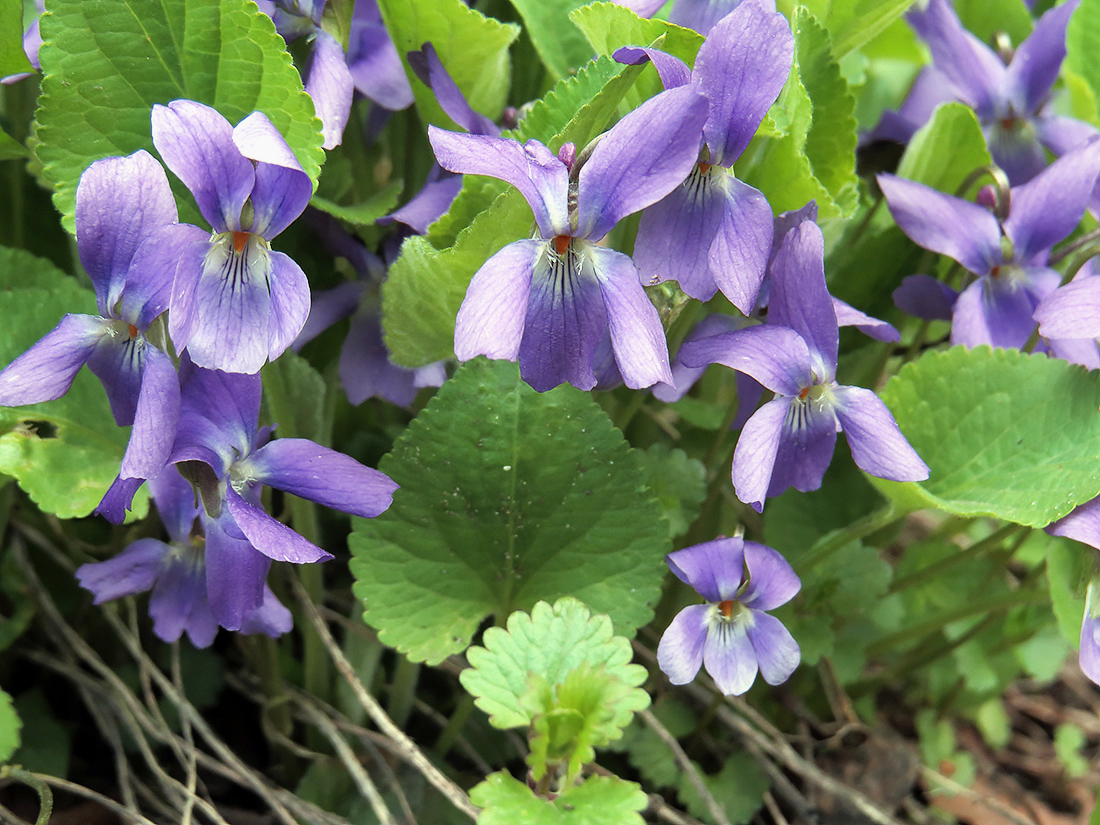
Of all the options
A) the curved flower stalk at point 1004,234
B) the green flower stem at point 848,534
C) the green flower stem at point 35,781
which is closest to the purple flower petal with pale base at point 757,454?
the green flower stem at point 848,534

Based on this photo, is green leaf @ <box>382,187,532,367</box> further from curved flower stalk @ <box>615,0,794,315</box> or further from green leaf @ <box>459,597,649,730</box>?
green leaf @ <box>459,597,649,730</box>

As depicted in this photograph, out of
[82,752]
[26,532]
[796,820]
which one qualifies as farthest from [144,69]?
[796,820]

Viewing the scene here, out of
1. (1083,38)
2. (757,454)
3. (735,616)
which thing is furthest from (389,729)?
(1083,38)

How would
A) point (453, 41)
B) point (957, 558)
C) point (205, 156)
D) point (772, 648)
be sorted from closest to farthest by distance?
point (205, 156) → point (772, 648) → point (453, 41) → point (957, 558)

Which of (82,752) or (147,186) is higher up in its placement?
(147,186)

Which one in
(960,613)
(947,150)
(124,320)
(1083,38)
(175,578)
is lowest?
(960,613)

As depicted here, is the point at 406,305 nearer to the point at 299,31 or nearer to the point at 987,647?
the point at 299,31

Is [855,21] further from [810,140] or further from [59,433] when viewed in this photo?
[59,433]
